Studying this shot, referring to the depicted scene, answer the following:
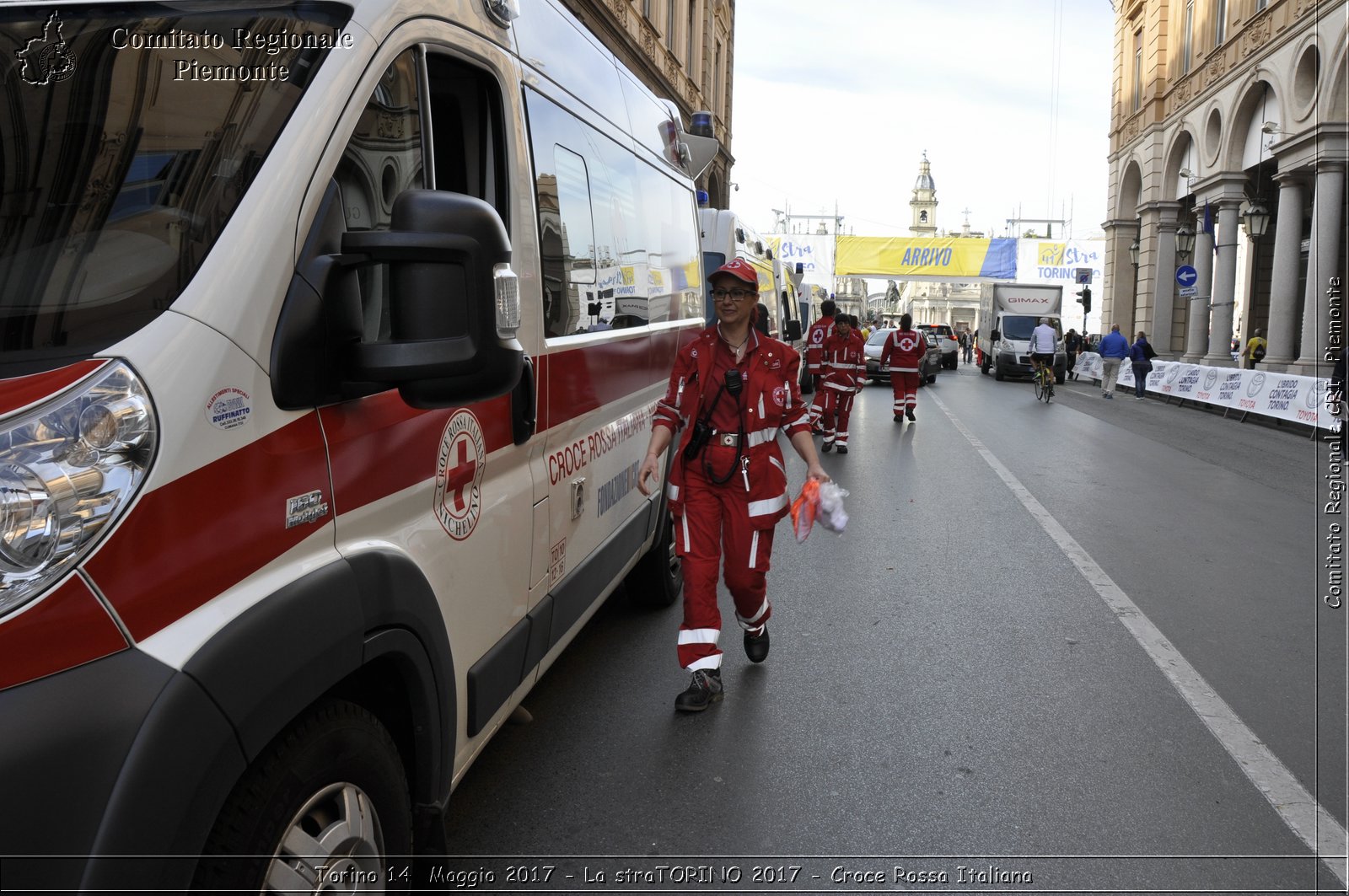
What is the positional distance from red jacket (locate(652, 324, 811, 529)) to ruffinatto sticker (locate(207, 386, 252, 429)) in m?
2.65

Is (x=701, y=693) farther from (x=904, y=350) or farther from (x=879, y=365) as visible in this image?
(x=879, y=365)

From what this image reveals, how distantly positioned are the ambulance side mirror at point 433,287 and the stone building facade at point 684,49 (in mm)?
13567

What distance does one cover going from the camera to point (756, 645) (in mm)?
4910

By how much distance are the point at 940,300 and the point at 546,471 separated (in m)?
151

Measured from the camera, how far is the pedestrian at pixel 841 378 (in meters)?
13.1

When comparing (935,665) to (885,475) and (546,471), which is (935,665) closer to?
(546,471)

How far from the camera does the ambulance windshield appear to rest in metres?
1.86

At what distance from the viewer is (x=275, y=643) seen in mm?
1877

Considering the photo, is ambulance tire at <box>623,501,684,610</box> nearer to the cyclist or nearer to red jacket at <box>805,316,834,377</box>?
red jacket at <box>805,316,834,377</box>

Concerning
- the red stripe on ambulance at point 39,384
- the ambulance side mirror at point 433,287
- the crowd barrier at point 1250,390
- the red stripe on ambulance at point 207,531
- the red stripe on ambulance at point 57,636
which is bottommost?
the crowd barrier at point 1250,390

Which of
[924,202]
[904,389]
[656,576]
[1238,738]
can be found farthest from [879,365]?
[924,202]

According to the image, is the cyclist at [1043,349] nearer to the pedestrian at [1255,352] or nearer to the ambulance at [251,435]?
the pedestrian at [1255,352]

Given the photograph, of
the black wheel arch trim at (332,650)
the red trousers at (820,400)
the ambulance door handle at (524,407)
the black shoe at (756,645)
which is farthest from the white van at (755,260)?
the black wheel arch trim at (332,650)

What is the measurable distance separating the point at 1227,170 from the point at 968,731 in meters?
29.1
